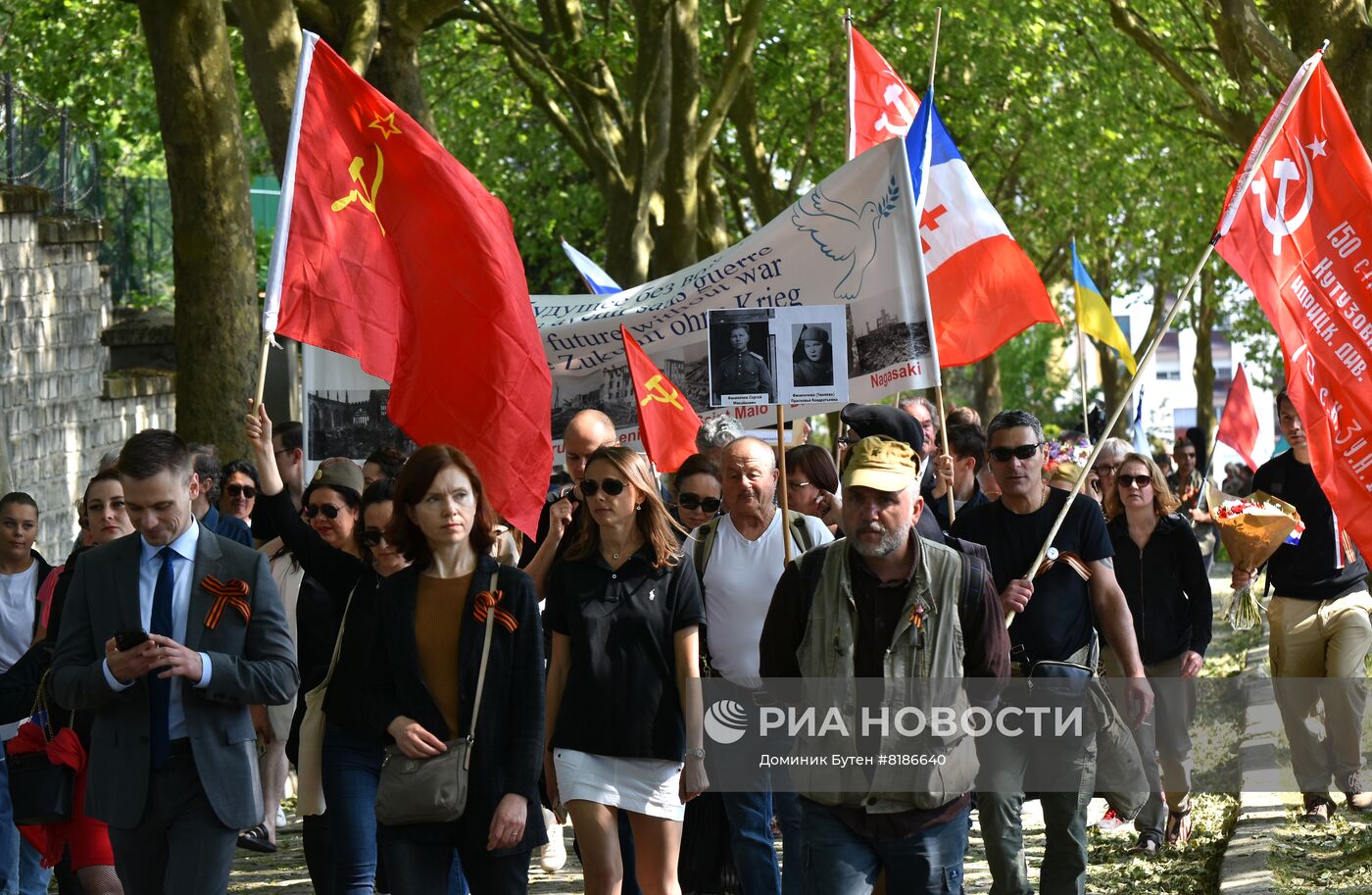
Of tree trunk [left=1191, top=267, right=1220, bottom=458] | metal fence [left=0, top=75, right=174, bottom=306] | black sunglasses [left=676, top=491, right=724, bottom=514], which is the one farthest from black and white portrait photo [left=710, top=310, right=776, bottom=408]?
tree trunk [left=1191, top=267, right=1220, bottom=458]

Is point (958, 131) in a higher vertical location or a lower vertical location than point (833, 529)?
higher

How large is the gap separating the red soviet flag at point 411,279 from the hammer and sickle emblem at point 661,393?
106 centimetres

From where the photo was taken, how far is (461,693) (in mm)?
5625

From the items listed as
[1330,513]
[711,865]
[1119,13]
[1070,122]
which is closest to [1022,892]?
[711,865]

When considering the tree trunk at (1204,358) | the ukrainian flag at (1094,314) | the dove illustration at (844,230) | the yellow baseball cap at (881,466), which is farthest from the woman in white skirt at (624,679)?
the tree trunk at (1204,358)

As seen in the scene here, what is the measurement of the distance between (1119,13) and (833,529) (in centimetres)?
918

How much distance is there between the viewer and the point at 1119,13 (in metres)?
16.3

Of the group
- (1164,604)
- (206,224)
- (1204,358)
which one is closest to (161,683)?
(1164,604)

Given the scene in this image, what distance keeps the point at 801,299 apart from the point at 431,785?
4264mm

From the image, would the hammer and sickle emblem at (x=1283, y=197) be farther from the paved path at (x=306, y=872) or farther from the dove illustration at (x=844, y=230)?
the paved path at (x=306, y=872)

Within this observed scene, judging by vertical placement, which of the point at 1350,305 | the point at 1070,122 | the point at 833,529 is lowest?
the point at 833,529

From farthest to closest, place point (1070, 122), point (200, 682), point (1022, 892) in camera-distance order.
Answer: point (1070, 122) < point (1022, 892) < point (200, 682)

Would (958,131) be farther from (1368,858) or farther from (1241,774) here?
(1368,858)

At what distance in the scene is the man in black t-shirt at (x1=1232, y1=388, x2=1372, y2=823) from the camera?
966 cm
